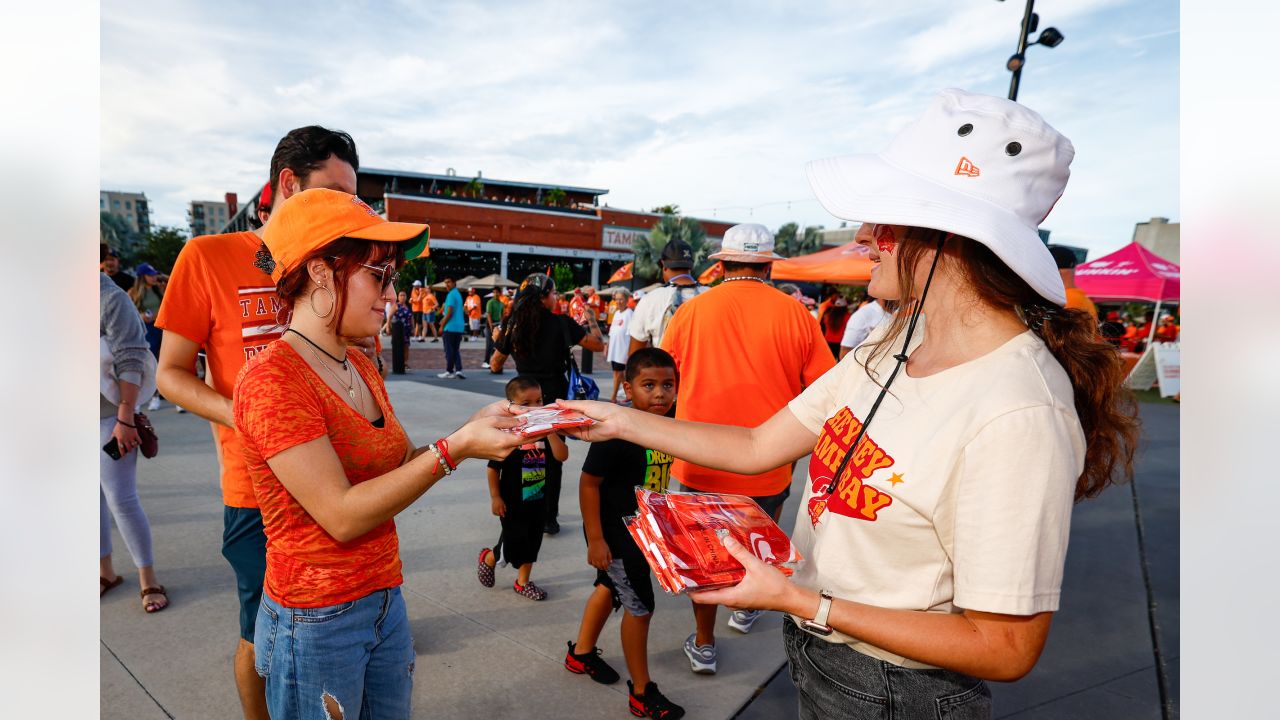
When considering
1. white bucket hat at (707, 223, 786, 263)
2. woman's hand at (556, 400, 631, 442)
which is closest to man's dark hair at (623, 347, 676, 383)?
white bucket hat at (707, 223, 786, 263)

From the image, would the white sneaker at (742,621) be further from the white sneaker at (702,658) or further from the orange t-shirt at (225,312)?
the orange t-shirt at (225,312)

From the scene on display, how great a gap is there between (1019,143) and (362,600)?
1951 millimetres

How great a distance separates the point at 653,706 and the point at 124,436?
3.30 meters

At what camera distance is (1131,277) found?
15812 mm

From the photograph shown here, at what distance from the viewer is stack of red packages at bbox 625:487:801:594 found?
4.64 feet

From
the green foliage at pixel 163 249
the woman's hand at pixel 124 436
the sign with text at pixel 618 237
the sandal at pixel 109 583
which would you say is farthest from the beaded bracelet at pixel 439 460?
the green foliage at pixel 163 249

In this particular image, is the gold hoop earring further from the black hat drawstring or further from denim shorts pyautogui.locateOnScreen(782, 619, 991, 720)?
Answer: denim shorts pyautogui.locateOnScreen(782, 619, 991, 720)

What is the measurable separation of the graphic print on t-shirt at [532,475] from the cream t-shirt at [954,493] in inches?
108

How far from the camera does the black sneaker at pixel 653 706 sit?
3039 millimetres

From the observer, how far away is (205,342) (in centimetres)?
252

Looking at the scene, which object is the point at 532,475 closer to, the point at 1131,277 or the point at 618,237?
the point at 1131,277

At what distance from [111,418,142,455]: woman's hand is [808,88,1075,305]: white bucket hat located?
417 centimetres

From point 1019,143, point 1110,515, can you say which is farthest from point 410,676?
point 1110,515
